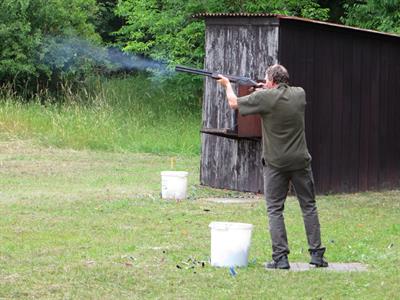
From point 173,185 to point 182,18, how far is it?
47.8 feet

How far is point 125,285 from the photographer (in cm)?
782

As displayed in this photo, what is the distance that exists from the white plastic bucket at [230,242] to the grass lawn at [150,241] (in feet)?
0.40

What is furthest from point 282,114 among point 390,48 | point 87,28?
point 87,28

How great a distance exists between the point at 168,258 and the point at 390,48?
797 cm

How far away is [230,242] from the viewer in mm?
8516

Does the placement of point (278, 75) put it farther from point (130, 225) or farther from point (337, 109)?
point (337, 109)

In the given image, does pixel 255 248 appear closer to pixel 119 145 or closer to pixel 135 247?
pixel 135 247

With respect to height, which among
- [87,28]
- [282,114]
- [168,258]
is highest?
[87,28]

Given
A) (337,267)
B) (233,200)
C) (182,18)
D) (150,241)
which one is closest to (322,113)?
(233,200)

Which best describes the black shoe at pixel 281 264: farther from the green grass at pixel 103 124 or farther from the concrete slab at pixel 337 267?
the green grass at pixel 103 124

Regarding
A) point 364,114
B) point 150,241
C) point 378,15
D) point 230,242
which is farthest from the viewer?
point 378,15

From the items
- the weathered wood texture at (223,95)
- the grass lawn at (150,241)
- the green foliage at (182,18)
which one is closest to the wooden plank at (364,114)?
the grass lawn at (150,241)

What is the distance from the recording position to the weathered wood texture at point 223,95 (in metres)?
14.4

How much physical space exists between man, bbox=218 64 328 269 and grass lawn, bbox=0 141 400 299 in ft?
1.00
